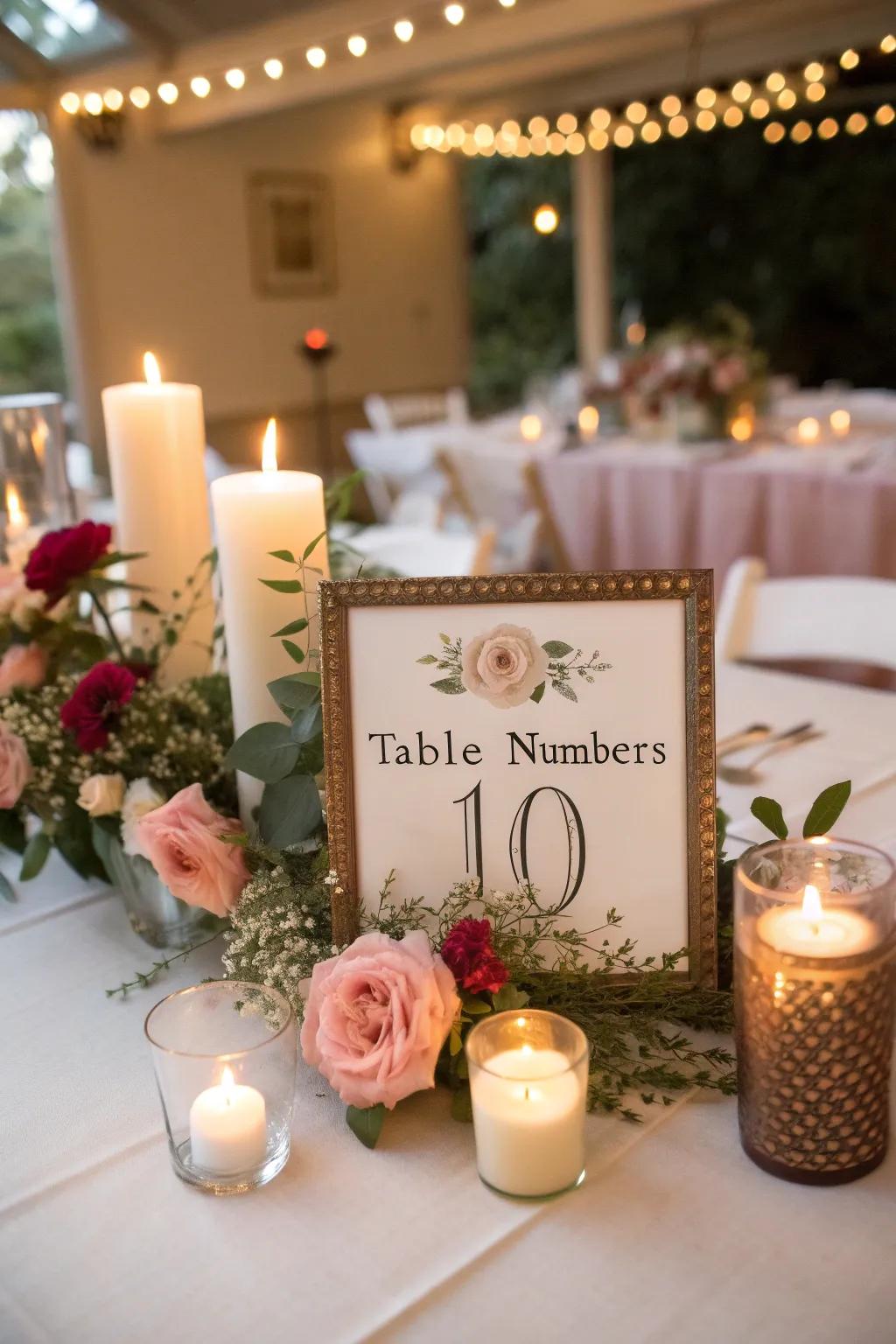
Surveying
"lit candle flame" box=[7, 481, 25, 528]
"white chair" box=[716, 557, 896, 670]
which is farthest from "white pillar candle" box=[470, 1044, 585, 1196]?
"white chair" box=[716, 557, 896, 670]

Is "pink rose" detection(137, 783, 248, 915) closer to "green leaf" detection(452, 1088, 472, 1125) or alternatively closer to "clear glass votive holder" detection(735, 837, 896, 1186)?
"green leaf" detection(452, 1088, 472, 1125)

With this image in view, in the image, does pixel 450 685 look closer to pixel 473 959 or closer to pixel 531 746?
pixel 531 746

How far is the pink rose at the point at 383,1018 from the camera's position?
2.23ft

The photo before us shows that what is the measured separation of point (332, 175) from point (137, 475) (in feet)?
22.5

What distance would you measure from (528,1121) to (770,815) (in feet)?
0.79

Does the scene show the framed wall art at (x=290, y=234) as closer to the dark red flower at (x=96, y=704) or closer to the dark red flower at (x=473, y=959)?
the dark red flower at (x=96, y=704)

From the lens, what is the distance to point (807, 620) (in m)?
1.81

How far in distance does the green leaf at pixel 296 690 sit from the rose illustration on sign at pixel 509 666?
100mm

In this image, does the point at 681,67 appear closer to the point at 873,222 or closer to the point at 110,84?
the point at 873,222

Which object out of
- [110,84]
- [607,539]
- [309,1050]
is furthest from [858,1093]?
[110,84]

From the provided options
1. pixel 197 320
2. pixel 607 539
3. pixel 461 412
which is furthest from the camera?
pixel 197 320

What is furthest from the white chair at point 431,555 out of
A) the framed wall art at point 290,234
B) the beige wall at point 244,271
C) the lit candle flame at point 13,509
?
the framed wall art at point 290,234

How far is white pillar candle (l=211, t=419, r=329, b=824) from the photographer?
896mm

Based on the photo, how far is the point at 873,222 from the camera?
28.5ft
